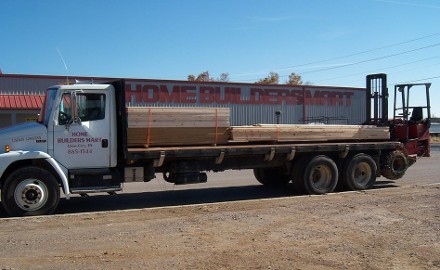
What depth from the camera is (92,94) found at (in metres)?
9.44

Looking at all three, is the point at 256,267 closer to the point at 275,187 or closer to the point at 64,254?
the point at 64,254

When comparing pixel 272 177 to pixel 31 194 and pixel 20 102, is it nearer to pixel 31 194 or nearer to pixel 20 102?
pixel 31 194

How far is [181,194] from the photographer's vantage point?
1205 cm

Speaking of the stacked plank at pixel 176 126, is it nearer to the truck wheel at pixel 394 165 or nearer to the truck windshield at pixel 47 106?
the truck windshield at pixel 47 106

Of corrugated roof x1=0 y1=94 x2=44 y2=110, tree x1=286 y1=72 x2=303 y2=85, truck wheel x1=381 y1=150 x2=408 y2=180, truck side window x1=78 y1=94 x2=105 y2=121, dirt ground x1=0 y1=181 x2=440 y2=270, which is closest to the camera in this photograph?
dirt ground x1=0 y1=181 x2=440 y2=270

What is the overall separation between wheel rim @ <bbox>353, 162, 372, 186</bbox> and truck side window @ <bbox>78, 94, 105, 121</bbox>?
6.76 m

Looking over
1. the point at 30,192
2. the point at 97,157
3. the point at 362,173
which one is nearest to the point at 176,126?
the point at 97,157

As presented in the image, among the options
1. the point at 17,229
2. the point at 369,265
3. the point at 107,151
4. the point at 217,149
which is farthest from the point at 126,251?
the point at 217,149

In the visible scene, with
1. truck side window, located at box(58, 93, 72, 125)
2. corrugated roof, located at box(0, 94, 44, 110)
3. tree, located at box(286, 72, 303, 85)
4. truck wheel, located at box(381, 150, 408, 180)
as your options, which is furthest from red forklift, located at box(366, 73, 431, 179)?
tree, located at box(286, 72, 303, 85)

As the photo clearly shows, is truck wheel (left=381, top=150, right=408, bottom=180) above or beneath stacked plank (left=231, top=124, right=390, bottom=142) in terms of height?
beneath

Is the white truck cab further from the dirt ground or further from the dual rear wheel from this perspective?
the dual rear wheel

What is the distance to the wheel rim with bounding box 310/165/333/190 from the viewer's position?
11914 mm

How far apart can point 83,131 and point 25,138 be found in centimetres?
106

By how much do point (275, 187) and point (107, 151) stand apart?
17.7 feet
